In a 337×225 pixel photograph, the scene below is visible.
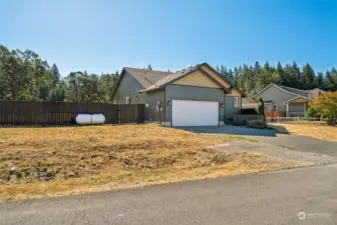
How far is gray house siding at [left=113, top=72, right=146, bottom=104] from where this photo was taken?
22458 millimetres

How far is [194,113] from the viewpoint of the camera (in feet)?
64.5

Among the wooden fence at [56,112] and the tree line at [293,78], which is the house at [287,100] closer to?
the tree line at [293,78]

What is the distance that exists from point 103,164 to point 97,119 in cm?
1126

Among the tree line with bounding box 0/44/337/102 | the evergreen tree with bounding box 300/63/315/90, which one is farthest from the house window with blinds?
the evergreen tree with bounding box 300/63/315/90

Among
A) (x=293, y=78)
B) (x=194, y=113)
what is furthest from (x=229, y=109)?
(x=293, y=78)

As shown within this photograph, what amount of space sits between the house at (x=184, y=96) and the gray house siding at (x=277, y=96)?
21271 millimetres

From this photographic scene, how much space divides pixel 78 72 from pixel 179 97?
3096 cm

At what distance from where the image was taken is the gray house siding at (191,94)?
18.5 meters

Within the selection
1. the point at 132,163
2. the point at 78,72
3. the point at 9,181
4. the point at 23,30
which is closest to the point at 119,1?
the point at 23,30

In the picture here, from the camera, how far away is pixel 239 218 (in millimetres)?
3426

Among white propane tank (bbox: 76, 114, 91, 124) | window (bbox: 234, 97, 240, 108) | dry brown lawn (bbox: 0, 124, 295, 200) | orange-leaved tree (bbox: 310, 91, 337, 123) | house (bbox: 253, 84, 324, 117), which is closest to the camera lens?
dry brown lawn (bbox: 0, 124, 295, 200)

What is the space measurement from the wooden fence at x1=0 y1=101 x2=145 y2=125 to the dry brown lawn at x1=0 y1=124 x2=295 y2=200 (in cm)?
848

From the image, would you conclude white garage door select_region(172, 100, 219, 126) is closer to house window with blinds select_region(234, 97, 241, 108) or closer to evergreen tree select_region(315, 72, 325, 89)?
house window with blinds select_region(234, 97, 241, 108)

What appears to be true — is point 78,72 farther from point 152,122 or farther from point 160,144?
point 160,144
